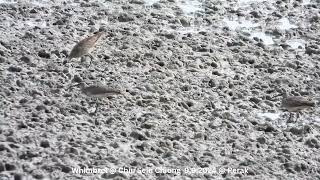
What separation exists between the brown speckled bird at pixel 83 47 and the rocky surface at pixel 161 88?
0.12 meters

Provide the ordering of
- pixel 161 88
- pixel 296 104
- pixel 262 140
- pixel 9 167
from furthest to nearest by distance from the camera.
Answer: pixel 161 88 → pixel 296 104 → pixel 262 140 → pixel 9 167

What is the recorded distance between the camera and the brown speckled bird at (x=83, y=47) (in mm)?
6637

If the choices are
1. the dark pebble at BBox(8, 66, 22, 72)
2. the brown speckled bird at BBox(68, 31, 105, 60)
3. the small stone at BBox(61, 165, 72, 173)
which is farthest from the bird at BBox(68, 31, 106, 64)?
the small stone at BBox(61, 165, 72, 173)

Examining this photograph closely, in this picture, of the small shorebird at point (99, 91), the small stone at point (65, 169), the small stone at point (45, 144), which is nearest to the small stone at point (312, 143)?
the small shorebird at point (99, 91)

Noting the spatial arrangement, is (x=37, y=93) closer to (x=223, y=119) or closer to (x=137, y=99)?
(x=137, y=99)

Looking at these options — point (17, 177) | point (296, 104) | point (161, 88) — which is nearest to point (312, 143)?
point (296, 104)

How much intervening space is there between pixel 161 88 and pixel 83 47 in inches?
40.7

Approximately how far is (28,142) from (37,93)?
3.05 ft

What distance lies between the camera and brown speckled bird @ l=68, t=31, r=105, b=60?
664cm

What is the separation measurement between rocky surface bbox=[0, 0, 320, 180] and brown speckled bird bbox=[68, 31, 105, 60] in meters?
0.12

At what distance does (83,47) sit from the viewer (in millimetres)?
6680

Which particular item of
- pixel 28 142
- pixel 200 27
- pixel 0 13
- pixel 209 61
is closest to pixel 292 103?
pixel 209 61

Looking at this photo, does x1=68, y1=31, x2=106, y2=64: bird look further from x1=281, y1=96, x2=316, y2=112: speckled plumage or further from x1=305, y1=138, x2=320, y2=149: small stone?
x1=305, y1=138, x2=320, y2=149: small stone

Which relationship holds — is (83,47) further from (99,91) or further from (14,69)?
(99,91)
